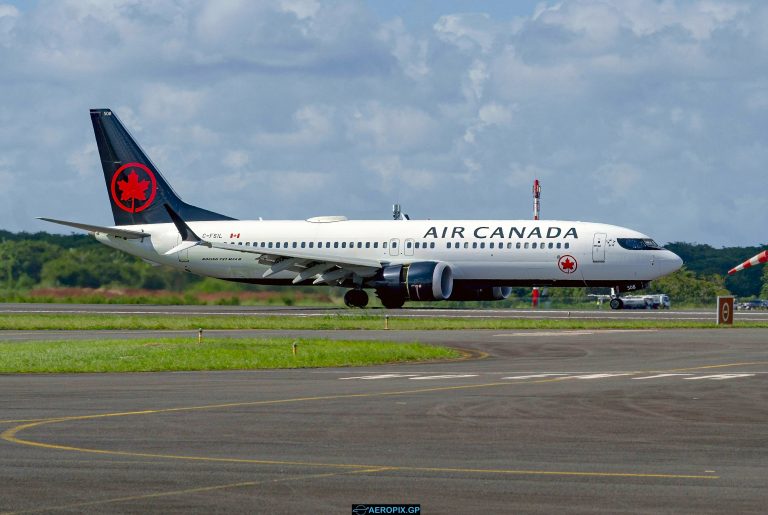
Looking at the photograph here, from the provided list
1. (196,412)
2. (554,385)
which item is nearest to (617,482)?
(196,412)

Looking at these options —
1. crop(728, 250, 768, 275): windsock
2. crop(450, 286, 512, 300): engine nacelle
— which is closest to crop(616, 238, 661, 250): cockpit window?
crop(728, 250, 768, 275): windsock

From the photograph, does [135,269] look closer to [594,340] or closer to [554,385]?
[594,340]

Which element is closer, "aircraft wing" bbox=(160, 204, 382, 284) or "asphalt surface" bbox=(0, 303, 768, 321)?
"asphalt surface" bbox=(0, 303, 768, 321)

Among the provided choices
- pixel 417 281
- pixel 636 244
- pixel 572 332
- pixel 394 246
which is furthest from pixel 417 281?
pixel 572 332

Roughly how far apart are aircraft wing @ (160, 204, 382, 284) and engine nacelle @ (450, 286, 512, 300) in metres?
4.51

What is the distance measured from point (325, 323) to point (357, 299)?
17.1 m

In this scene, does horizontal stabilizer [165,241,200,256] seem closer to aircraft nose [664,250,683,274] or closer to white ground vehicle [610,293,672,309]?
aircraft nose [664,250,683,274]

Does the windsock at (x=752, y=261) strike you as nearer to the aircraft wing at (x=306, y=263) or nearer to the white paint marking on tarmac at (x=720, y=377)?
the aircraft wing at (x=306, y=263)

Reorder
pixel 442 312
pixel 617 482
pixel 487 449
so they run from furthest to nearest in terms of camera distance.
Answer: pixel 442 312, pixel 487 449, pixel 617 482

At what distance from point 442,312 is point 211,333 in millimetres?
21215

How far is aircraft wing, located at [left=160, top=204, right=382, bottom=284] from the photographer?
6794 centimetres

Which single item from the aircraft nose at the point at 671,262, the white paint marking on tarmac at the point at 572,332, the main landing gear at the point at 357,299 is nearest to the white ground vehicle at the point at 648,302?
the aircraft nose at the point at 671,262

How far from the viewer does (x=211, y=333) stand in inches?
1944

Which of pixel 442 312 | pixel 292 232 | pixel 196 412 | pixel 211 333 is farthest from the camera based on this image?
pixel 292 232
